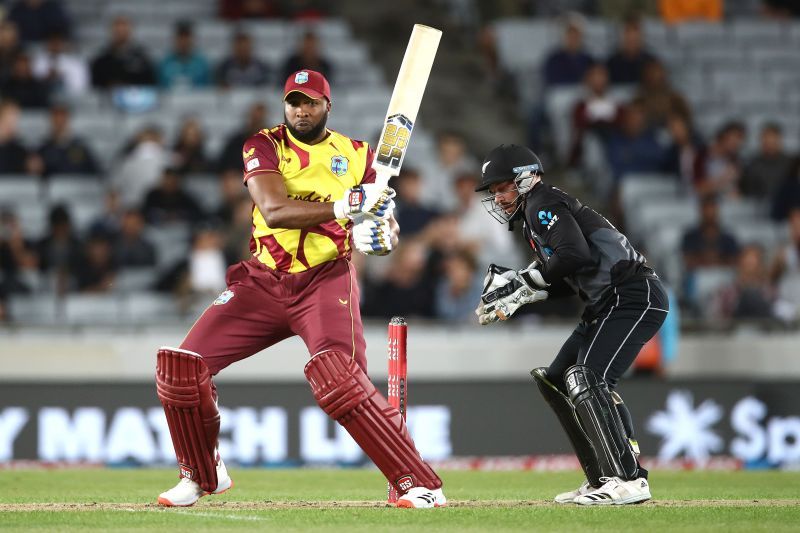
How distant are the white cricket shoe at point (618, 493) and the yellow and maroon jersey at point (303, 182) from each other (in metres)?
1.73

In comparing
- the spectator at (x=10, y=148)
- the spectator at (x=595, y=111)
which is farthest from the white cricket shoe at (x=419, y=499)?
the spectator at (x=595, y=111)

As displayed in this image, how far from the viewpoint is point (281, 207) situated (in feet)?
22.8

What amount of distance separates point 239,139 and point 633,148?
4.07 metres

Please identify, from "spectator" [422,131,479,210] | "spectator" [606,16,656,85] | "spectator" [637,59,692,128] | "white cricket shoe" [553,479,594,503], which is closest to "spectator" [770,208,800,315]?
"spectator" [637,59,692,128]

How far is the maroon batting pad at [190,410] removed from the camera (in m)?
7.00

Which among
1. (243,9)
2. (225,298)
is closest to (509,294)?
(225,298)

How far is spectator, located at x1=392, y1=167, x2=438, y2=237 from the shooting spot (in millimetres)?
13664

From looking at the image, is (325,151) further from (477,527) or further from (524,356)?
(524,356)

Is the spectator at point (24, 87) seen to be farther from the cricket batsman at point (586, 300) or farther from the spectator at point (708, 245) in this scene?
the cricket batsman at point (586, 300)

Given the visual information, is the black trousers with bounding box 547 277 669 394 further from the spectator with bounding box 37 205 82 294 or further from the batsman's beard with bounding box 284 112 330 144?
the spectator with bounding box 37 205 82 294

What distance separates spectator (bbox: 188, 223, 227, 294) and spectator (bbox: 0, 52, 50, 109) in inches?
113

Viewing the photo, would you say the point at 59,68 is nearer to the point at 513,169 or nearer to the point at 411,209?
the point at 411,209

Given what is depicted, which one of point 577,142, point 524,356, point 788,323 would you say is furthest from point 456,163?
point 788,323

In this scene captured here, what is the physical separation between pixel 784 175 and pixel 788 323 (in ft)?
8.03
